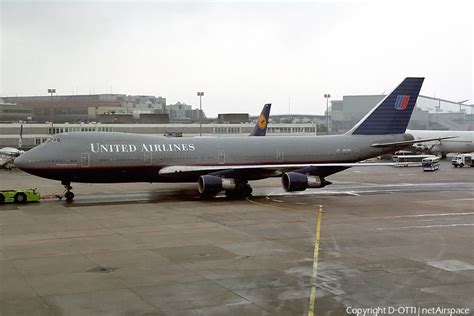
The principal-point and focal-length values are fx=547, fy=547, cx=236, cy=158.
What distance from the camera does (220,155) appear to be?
3572 centimetres

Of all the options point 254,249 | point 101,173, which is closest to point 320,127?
point 101,173

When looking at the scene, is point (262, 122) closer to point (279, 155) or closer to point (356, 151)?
point (356, 151)

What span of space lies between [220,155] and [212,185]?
3.97m

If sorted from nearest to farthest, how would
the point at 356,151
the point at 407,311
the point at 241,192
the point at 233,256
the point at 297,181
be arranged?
the point at 407,311, the point at 233,256, the point at 297,181, the point at 241,192, the point at 356,151

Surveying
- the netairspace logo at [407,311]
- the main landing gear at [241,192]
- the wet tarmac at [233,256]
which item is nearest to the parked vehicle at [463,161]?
the wet tarmac at [233,256]

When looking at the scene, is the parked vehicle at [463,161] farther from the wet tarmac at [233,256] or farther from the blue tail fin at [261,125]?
the wet tarmac at [233,256]

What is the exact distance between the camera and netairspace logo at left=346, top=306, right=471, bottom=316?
12070 millimetres

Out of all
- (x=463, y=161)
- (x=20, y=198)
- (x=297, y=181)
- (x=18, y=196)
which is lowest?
(x=20, y=198)

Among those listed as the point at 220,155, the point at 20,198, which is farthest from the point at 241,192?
the point at 20,198

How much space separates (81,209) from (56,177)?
352cm

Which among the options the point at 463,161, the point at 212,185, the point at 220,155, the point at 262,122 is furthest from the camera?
the point at 463,161

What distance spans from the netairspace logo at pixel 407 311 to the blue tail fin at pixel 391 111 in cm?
2871

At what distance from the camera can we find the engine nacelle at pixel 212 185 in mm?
32125

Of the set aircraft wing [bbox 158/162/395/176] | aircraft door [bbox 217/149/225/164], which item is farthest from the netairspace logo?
aircraft door [bbox 217/149/225/164]
